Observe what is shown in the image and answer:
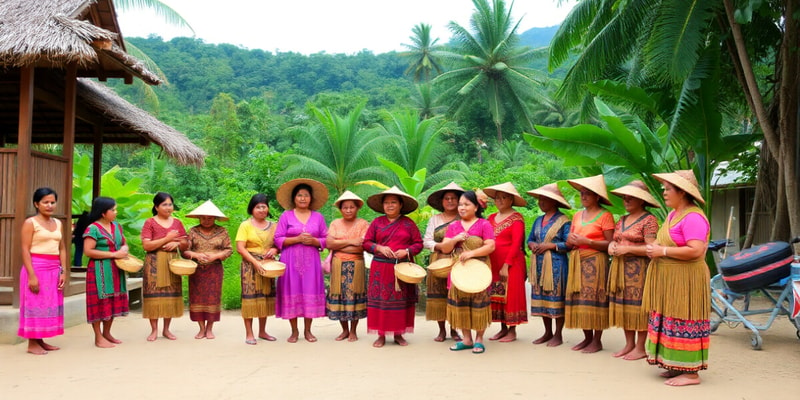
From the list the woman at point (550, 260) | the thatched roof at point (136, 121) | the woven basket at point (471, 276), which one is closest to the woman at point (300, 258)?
the woven basket at point (471, 276)

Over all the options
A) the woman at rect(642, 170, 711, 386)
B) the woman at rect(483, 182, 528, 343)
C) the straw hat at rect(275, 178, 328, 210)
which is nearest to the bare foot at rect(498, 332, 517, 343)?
the woman at rect(483, 182, 528, 343)

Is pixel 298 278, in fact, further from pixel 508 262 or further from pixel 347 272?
pixel 508 262

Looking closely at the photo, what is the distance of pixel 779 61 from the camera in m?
9.41

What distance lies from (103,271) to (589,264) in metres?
4.46

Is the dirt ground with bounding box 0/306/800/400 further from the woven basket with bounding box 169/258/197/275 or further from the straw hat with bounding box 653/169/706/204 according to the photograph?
the straw hat with bounding box 653/169/706/204

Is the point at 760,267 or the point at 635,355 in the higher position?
the point at 760,267

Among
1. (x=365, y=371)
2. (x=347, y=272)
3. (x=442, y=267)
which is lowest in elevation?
(x=365, y=371)

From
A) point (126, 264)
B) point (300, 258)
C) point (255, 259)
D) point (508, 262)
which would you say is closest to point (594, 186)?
point (508, 262)

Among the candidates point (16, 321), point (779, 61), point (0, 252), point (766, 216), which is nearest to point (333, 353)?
point (16, 321)

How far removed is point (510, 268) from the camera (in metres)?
6.44

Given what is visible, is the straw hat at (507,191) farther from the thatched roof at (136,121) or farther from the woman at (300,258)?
the thatched roof at (136,121)

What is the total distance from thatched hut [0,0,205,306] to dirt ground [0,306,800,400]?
1400 millimetres

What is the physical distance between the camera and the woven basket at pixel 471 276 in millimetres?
5641

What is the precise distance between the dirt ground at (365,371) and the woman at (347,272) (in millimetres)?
334
